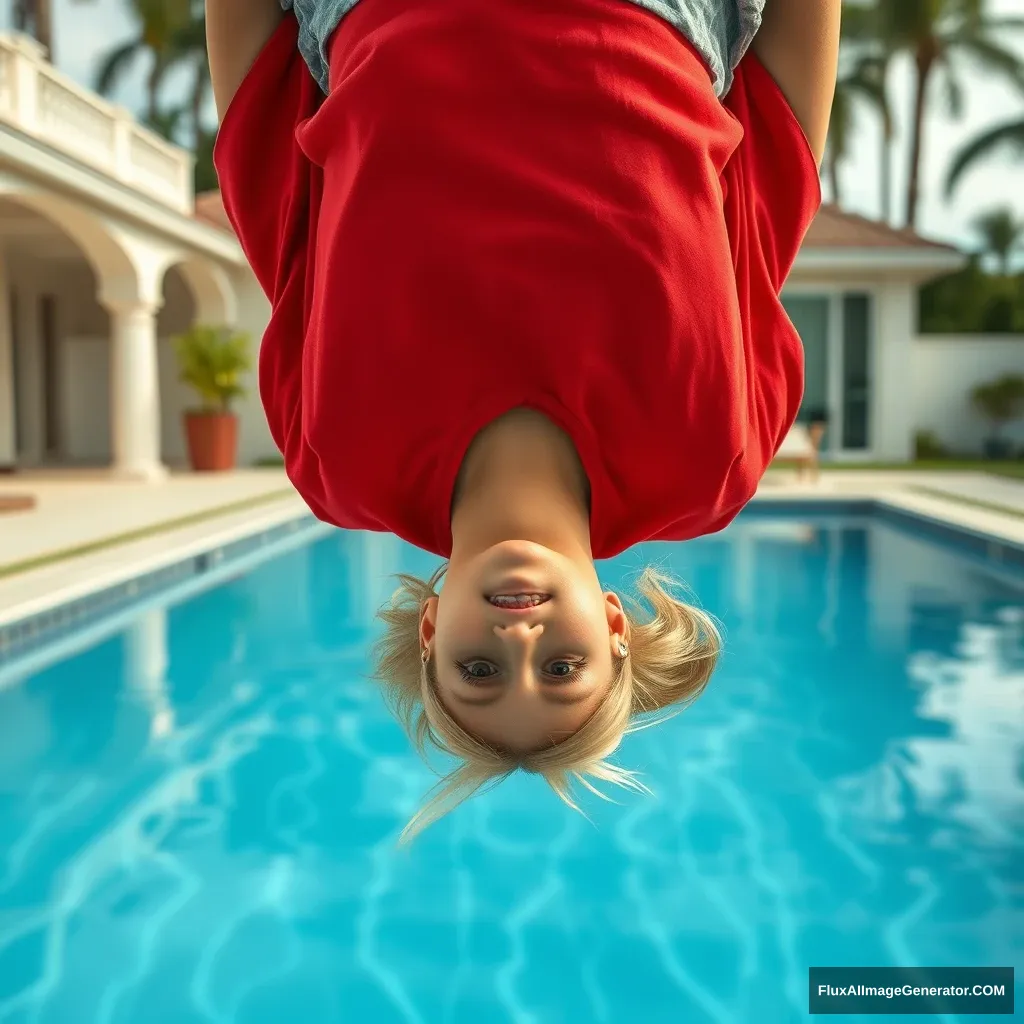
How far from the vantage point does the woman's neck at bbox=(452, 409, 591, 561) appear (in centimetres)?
151

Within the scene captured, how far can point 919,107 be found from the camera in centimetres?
2300

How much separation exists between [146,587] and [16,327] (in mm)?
13139

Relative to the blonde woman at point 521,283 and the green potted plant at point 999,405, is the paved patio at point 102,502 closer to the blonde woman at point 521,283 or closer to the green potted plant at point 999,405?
the blonde woman at point 521,283

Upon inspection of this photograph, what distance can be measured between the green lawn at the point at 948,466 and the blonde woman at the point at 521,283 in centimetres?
1558

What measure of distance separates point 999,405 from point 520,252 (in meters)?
19.5

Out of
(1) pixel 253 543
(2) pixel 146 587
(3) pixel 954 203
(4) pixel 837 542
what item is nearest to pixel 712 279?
(2) pixel 146 587

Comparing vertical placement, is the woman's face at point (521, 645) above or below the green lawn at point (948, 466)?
above

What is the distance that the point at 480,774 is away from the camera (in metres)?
1.68

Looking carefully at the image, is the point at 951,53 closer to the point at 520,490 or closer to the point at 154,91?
the point at 154,91

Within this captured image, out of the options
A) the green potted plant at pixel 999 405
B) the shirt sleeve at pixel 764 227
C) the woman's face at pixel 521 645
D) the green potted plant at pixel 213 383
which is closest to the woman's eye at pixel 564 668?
the woman's face at pixel 521 645

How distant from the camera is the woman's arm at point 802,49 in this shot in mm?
1678

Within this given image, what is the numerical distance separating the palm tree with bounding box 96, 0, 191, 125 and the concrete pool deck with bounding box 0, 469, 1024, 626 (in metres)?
12.0

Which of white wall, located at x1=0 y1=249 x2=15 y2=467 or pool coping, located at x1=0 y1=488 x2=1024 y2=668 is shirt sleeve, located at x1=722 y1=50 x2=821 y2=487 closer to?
pool coping, located at x1=0 y1=488 x2=1024 y2=668

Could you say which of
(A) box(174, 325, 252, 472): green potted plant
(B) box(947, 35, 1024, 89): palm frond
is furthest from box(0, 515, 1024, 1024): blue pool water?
(B) box(947, 35, 1024, 89): palm frond
